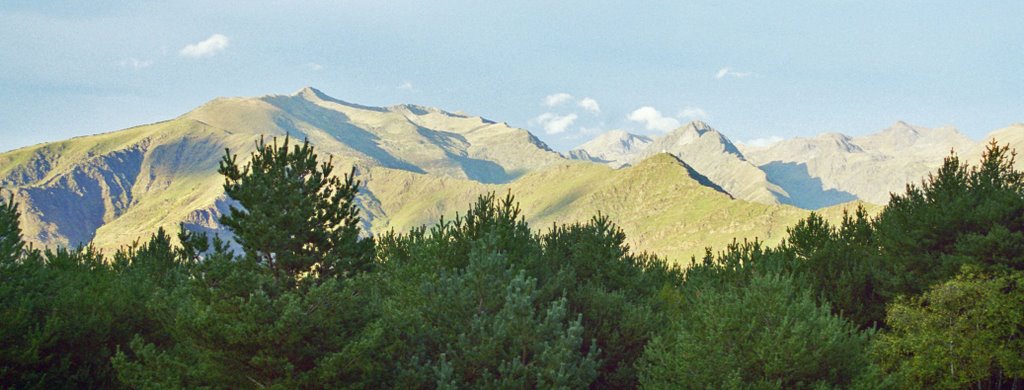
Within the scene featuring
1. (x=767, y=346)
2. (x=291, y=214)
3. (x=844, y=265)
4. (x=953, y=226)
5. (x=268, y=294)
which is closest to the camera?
(x=767, y=346)

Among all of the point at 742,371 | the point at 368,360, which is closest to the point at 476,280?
the point at 368,360

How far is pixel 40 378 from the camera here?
2562 centimetres

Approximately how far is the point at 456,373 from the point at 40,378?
647 inches

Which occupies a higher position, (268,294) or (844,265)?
Result: (268,294)

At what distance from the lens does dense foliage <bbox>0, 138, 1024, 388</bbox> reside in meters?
21.9

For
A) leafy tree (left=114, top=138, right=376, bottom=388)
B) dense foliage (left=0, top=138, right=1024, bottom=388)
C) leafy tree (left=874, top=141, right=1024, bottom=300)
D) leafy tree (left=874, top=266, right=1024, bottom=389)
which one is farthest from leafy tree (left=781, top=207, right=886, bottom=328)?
leafy tree (left=114, top=138, right=376, bottom=388)

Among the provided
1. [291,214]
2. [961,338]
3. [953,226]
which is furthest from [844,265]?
[291,214]

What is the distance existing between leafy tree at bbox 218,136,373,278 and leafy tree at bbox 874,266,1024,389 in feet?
77.6

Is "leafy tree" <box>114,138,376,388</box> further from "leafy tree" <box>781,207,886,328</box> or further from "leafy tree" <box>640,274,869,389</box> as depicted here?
"leafy tree" <box>781,207,886,328</box>

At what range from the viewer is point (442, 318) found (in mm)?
27672

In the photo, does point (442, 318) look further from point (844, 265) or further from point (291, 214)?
point (844, 265)

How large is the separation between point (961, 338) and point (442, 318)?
2375 centimetres

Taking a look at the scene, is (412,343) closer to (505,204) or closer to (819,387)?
(505,204)

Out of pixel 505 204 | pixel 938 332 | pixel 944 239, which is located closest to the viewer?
pixel 938 332
